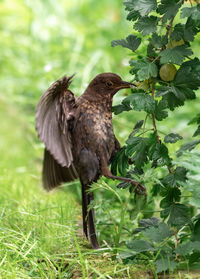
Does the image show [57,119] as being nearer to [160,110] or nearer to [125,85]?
[125,85]

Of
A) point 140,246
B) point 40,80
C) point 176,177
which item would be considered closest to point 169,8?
point 176,177

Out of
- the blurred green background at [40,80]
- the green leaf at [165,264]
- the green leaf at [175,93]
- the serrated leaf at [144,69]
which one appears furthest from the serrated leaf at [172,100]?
the blurred green background at [40,80]

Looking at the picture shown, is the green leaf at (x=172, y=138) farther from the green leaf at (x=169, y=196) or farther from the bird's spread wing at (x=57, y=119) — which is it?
the bird's spread wing at (x=57, y=119)

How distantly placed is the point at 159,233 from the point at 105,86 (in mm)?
712

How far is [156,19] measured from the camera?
6.43 ft

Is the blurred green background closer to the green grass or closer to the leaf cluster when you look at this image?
the green grass

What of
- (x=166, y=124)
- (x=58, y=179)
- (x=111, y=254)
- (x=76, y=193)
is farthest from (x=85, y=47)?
(x=111, y=254)

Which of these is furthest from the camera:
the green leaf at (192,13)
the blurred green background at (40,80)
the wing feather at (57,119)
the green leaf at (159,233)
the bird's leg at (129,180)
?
the blurred green background at (40,80)

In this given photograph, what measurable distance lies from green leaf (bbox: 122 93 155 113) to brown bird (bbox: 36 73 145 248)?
0.32m

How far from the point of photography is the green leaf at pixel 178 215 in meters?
2.01

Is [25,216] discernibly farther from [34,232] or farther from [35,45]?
[35,45]

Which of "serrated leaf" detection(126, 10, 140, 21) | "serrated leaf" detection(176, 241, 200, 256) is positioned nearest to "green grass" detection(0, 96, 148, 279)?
"serrated leaf" detection(176, 241, 200, 256)

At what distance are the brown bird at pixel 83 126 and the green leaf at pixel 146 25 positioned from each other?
Result: 39 centimetres

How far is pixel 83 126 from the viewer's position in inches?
90.7
